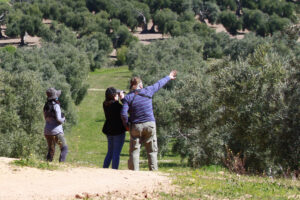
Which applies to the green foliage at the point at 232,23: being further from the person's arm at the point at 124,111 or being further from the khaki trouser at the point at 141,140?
the person's arm at the point at 124,111

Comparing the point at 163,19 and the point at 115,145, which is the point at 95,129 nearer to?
the point at 115,145

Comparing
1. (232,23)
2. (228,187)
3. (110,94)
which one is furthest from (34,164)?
(232,23)

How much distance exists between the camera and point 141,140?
1251 centimetres

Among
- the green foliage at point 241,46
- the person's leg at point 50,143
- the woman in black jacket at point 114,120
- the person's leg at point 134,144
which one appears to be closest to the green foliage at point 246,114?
the person's leg at point 134,144

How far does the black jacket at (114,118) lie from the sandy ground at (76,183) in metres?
1.40

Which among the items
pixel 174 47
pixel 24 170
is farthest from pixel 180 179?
pixel 174 47

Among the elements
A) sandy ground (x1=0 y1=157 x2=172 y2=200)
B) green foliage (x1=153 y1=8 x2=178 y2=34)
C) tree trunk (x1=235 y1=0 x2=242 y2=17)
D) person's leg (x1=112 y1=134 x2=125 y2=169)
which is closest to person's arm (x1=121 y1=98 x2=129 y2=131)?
person's leg (x1=112 y1=134 x2=125 y2=169)

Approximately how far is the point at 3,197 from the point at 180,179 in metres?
3.89

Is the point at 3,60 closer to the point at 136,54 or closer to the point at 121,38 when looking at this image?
the point at 136,54

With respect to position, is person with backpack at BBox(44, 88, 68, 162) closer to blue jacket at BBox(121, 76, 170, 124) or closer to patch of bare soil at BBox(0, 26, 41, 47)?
blue jacket at BBox(121, 76, 170, 124)

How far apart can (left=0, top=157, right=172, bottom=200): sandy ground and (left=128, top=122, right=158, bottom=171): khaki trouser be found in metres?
0.80

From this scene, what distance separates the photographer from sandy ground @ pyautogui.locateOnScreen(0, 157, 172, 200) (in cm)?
960

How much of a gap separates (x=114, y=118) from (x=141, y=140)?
36.4 inches

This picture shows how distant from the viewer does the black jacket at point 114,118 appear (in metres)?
12.8
